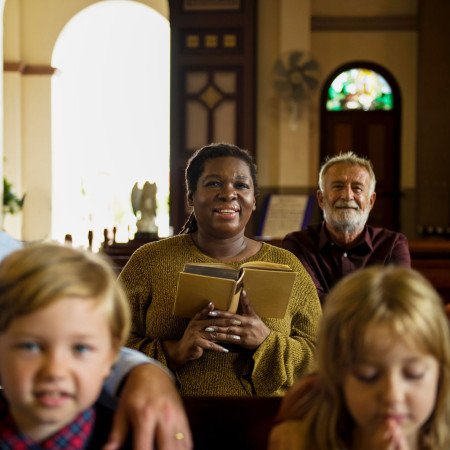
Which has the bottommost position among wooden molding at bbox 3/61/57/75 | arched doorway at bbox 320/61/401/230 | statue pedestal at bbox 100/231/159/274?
statue pedestal at bbox 100/231/159/274

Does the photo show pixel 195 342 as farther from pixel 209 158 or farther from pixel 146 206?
pixel 146 206

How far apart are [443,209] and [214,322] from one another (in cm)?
849

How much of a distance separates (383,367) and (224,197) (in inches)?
60.1

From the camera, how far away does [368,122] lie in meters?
10.8

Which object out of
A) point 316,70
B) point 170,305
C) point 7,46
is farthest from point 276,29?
point 170,305

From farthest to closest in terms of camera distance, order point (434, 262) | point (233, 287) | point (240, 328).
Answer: point (434, 262)
point (240, 328)
point (233, 287)

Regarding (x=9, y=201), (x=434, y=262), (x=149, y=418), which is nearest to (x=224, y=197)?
(x=149, y=418)

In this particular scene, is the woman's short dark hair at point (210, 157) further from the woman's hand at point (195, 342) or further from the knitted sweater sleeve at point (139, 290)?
the woman's hand at point (195, 342)

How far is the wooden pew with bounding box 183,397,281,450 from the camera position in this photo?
1.77 meters

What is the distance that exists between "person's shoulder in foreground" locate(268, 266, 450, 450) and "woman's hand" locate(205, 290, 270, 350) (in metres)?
1.04

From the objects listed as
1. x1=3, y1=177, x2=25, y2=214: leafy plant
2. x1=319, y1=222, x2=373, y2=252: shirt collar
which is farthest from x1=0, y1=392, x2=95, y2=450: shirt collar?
x1=3, y1=177, x2=25, y2=214: leafy plant

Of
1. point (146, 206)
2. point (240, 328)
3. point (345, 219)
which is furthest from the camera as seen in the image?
point (146, 206)

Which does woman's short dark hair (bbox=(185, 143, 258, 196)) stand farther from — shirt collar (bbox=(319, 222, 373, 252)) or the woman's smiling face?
shirt collar (bbox=(319, 222, 373, 252))

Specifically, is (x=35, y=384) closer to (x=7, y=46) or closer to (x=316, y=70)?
(x=316, y=70)
